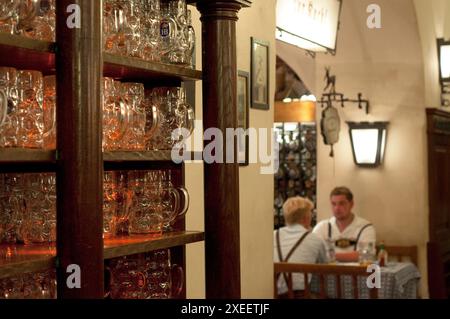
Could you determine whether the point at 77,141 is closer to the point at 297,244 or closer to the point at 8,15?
the point at 8,15

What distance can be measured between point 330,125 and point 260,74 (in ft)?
11.6

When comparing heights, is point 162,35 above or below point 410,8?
below

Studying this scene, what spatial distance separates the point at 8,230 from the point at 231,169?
752 millimetres

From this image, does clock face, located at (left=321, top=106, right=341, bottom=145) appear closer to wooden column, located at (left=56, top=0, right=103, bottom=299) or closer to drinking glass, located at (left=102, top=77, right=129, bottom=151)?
drinking glass, located at (left=102, top=77, right=129, bottom=151)

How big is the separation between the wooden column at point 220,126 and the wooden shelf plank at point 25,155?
667 millimetres

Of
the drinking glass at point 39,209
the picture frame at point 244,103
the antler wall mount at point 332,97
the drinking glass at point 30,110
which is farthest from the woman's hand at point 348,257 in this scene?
the drinking glass at point 30,110

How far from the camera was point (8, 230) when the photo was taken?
7.47ft

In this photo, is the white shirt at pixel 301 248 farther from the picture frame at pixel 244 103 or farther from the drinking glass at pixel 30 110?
the drinking glass at pixel 30 110

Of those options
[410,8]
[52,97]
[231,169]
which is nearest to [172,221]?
[231,169]

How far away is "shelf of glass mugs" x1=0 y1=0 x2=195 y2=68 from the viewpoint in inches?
84.6

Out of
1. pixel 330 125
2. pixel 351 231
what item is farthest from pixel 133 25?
pixel 330 125

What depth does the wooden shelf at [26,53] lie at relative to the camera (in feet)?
6.62

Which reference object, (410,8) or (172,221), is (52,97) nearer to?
(172,221)

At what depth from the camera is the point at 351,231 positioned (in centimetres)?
704
